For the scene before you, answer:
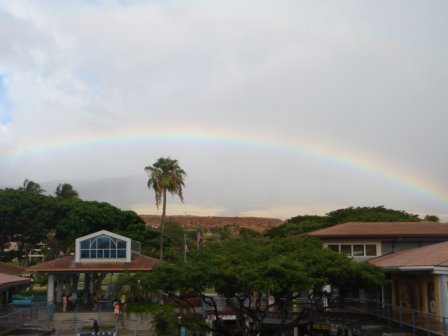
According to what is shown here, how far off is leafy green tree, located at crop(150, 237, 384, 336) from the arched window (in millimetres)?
18230

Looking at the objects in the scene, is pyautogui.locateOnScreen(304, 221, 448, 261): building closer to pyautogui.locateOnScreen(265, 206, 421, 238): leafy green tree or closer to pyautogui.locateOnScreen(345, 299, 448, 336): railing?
pyautogui.locateOnScreen(345, 299, 448, 336): railing

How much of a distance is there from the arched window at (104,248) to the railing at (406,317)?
2221 centimetres

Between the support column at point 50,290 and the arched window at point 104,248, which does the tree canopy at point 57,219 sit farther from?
the support column at point 50,290

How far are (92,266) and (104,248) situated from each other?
2126mm

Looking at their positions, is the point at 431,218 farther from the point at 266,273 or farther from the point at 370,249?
the point at 266,273

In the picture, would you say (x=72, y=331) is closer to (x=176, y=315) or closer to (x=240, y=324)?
(x=176, y=315)

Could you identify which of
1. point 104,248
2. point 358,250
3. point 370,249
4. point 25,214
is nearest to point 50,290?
point 104,248

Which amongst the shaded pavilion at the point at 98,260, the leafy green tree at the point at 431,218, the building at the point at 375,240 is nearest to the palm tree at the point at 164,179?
the shaded pavilion at the point at 98,260

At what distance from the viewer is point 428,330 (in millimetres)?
21844

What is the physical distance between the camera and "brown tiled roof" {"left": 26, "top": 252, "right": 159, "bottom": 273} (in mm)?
44250

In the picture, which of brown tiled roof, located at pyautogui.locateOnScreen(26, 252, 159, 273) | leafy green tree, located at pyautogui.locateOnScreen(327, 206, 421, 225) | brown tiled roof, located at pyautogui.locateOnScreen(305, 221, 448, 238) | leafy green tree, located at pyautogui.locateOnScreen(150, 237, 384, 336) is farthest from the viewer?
leafy green tree, located at pyautogui.locateOnScreen(327, 206, 421, 225)

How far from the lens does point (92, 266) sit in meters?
45.3

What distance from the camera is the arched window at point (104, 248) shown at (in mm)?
46656

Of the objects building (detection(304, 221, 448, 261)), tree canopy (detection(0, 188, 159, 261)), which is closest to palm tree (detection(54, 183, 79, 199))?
tree canopy (detection(0, 188, 159, 261))
